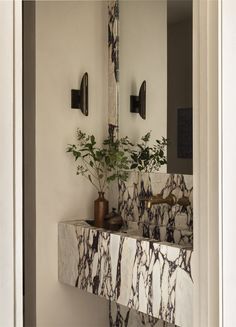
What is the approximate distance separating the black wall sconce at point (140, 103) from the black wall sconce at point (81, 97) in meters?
0.26

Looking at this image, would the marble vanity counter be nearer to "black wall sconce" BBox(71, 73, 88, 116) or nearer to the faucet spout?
the faucet spout

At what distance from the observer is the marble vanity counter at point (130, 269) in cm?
188

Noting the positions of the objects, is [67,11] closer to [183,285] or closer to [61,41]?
[61,41]

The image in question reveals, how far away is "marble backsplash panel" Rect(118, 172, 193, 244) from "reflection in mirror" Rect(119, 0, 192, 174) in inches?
2.8

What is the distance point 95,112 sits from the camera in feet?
9.00

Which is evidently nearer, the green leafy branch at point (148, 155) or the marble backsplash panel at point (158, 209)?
the marble backsplash panel at point (158, 209)
